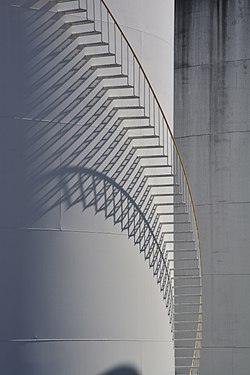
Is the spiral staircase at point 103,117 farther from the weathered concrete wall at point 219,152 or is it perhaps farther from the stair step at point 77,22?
the weathered concrete wall at point 219,152

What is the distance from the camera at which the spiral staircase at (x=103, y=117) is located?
54.2 ft

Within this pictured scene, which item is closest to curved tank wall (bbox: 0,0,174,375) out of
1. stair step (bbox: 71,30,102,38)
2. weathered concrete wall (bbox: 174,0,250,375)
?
stair step (bbox: 71,30,102,38)

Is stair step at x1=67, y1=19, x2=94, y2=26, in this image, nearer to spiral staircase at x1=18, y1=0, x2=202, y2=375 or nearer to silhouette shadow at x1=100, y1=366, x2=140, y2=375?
spiral staircase at x1=18, y1=0, x2=202, y2=375

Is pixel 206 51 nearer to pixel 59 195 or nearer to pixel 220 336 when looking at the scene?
pixel 220 336

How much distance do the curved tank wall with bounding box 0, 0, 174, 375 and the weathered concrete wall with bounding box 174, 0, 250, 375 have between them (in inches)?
312

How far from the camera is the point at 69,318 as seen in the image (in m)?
16.3

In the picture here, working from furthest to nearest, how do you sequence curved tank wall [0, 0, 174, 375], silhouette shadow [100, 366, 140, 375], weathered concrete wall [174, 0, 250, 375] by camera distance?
A: weathered concrete wall [174, 0, 250, 375], silhouette shadow [100, 366, 140, 375], curved tank wall [0, 0, 174, 375]

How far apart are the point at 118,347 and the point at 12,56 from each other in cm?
511

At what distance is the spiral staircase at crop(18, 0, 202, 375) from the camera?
16531mm

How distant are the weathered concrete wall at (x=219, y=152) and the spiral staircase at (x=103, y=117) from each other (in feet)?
21.2

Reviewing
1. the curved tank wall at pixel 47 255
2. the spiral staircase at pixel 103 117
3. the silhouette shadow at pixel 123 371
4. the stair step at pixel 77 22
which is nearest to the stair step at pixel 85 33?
the spiral staircase at pixel 103 117

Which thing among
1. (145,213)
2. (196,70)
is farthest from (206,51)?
(145,213)

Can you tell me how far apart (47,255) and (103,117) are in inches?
102

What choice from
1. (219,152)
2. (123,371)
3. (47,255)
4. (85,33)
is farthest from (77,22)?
(219,152)
